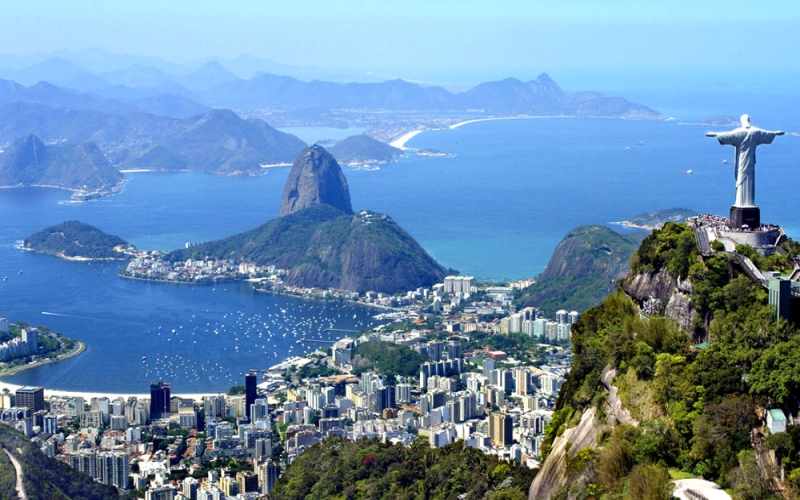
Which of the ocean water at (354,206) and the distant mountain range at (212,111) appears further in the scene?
the distant mountain range at (212,111)

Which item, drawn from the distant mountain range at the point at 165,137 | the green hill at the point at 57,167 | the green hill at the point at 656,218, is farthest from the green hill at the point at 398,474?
the distant mountain range at the point at 165,137

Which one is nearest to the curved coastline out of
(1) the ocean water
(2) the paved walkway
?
(1) the ocean water

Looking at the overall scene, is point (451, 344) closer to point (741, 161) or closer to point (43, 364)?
point (43, 364)

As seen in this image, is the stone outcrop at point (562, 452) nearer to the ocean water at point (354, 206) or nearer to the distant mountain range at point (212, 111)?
the ocean water at point (354, 206)

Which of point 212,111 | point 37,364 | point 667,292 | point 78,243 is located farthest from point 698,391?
point 212,111

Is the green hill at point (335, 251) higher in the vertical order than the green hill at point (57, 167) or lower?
lower

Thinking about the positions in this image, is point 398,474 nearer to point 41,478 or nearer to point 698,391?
point 41,478
